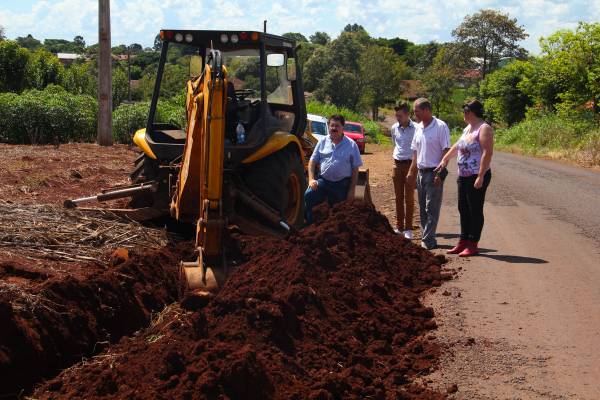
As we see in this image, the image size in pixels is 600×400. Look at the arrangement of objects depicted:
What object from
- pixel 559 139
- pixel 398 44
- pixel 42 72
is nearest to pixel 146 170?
pixel 559 139

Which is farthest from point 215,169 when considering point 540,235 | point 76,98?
point 76,98

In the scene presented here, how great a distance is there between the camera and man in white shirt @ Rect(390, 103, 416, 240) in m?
10.4

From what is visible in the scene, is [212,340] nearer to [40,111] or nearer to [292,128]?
[292,128]

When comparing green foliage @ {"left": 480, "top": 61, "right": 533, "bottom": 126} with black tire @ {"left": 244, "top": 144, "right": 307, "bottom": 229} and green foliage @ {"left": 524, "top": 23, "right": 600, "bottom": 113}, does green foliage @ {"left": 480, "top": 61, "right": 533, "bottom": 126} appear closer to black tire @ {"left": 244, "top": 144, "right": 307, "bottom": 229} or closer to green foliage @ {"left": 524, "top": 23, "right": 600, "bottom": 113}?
green foliage @ {"left": 524, "top": 23, "right": 600, "bottom": 113}

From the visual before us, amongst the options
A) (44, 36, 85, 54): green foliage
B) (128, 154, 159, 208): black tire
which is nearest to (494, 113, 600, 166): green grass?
(128, 154, 159, 208): black tire

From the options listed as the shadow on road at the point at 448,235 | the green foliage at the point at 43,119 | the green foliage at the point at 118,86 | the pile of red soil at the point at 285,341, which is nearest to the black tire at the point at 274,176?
the pile of red soil at the point at 285,341

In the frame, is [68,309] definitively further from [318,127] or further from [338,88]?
[338,88]

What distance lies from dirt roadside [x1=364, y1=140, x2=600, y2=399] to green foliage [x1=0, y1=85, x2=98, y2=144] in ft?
47.3

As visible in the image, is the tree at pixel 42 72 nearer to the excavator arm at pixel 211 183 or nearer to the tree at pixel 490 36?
the excavator arm at pixel 211 183

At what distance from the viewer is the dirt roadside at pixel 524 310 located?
532cm

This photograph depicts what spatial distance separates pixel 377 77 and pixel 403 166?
6567 cm

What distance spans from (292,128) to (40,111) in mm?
15129

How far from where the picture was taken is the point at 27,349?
17.9 ft

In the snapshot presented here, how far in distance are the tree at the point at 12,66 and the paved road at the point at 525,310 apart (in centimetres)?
2790
